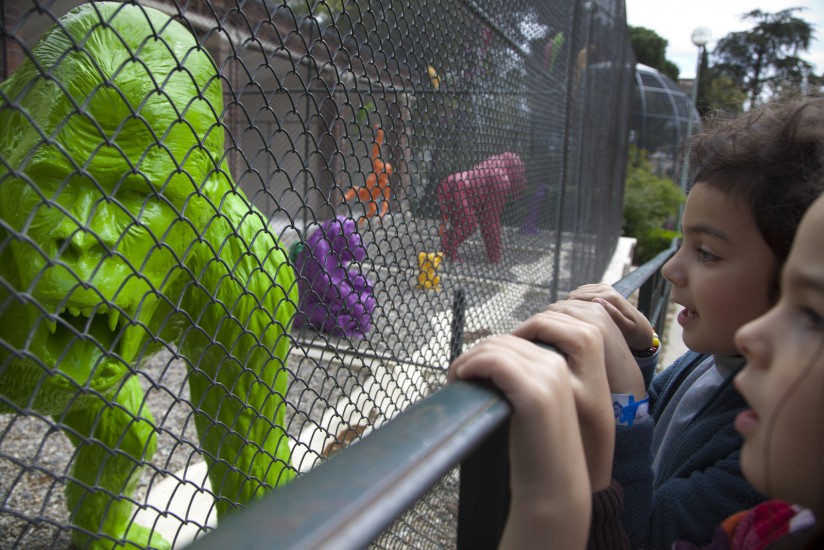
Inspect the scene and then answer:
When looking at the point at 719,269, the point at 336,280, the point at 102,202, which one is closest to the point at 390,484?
the point at 719,269

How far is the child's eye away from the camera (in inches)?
47.3

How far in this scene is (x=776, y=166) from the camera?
1.15 meters

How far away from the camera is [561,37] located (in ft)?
13.1

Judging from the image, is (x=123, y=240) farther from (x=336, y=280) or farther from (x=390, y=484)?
(x=336, y=280)

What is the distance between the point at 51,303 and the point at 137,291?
250 millimetres

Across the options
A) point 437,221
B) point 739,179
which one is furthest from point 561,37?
point 739,179

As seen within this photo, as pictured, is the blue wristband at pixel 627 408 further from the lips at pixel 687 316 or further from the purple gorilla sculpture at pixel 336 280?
the purple gorilla sculpture at pixel 336 280

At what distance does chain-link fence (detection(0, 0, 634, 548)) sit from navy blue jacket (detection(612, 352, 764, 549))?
0.78m

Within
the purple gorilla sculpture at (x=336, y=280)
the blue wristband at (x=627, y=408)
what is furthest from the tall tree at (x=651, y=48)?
the blue wristband at (x=627, y=408)

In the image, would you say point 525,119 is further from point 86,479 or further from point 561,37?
point 86,479

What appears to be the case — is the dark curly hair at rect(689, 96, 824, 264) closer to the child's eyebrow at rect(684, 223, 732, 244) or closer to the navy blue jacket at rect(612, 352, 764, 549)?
the child's eyebrow at rect(684, 223, 732, 244)

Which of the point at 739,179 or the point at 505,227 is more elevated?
the point at 739,179

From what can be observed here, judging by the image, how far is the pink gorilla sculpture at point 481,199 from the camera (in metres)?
2.45

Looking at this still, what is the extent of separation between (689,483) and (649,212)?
15732 mm
